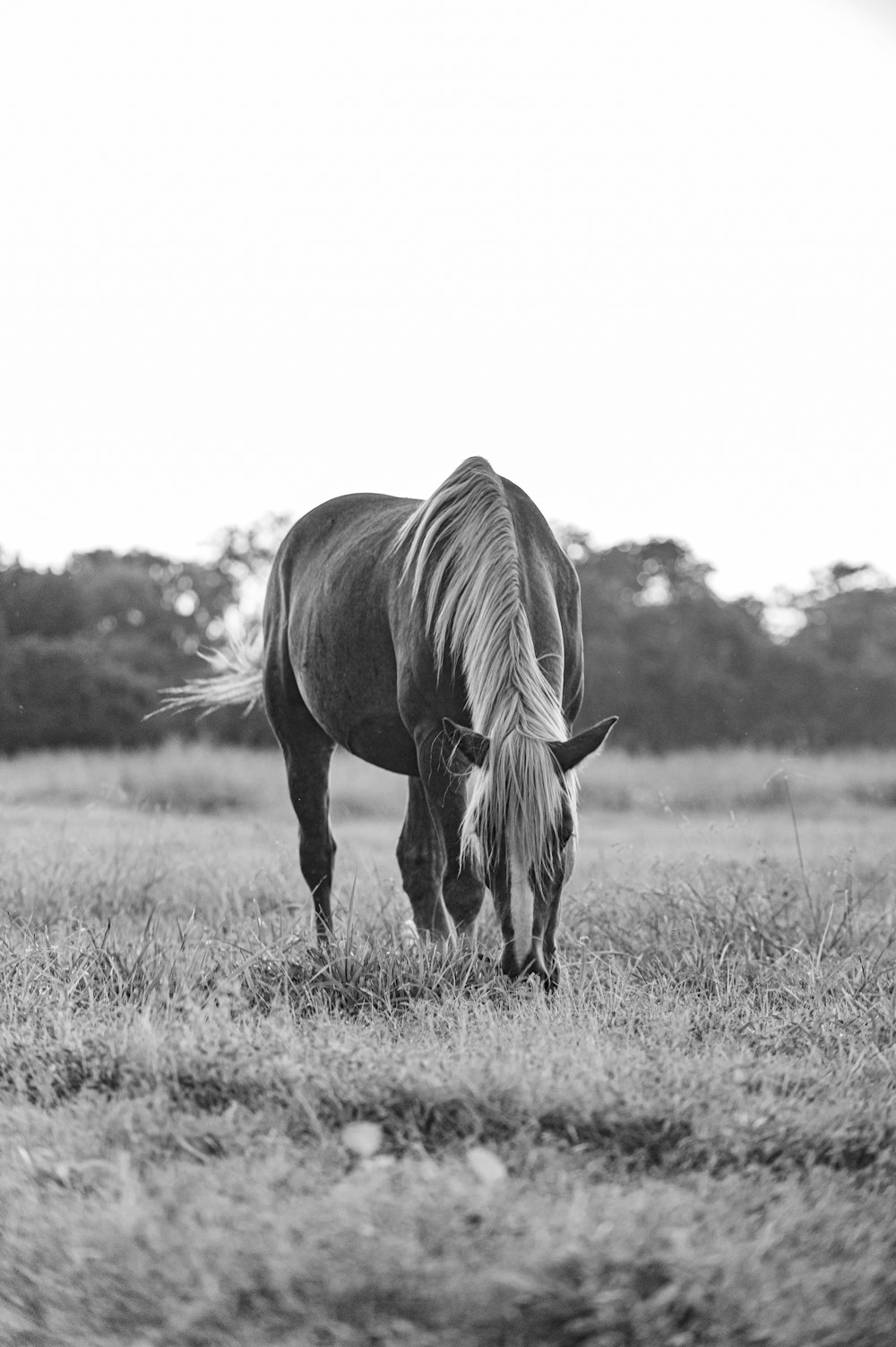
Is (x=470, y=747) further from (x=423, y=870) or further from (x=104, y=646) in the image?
(x=104, y=646)

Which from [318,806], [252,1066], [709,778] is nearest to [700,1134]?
[252,1066]

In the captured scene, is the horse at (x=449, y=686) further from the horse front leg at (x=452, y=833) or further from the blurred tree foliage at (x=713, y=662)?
the blurred tree foliage at (x=713, y=662)

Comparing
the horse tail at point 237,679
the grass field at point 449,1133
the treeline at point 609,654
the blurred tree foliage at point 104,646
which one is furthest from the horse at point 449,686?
the treeline at point 609,654

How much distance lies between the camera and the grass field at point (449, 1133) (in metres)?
1.83

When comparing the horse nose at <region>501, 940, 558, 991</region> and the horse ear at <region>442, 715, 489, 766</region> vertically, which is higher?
the horse ear at <region>442, 715, 489, 766</region>

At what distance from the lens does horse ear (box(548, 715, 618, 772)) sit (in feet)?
11.1

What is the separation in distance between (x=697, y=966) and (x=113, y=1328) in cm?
250

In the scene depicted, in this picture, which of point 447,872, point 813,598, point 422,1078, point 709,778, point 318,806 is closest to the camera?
point 422,1078

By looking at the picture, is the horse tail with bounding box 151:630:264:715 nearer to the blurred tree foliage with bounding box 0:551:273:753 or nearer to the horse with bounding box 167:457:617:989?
the horse with bounding box 167:457:617:989

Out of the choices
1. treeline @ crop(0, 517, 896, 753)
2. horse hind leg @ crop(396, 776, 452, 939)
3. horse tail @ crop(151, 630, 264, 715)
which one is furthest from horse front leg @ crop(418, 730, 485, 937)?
treeline @ crop(0, 517, 896, 753)

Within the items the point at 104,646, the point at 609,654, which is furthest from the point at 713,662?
the point at 104,646

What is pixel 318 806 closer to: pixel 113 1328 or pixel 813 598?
pixel 113 1328

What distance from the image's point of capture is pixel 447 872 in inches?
149

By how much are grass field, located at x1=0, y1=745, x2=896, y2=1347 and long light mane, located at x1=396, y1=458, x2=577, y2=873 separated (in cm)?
51
